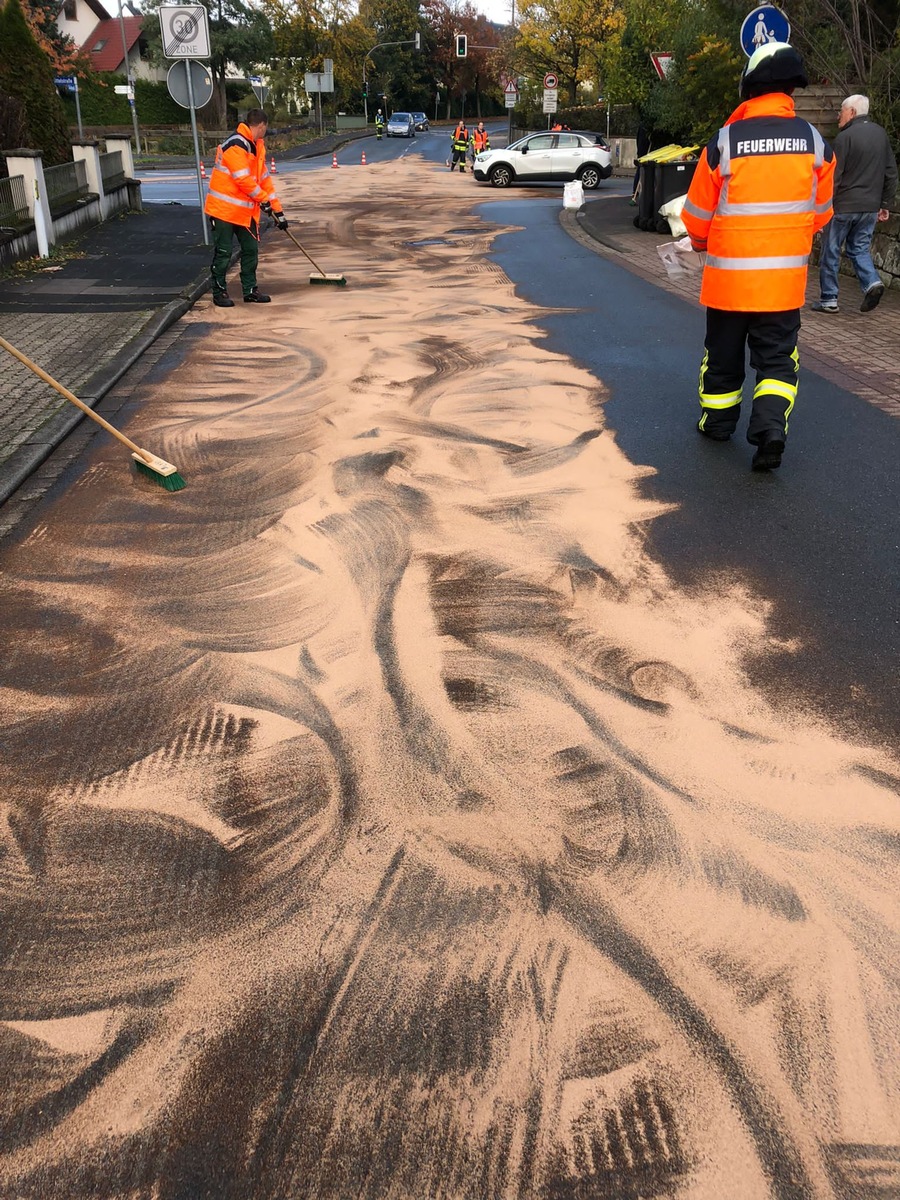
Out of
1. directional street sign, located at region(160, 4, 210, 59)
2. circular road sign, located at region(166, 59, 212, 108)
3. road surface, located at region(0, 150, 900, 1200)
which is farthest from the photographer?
circular road sign, located at region(166, 59, 212, 108)

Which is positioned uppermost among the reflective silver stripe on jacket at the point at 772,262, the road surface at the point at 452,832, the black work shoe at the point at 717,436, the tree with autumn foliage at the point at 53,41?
the tree with autumn foliage at the point at 53,41

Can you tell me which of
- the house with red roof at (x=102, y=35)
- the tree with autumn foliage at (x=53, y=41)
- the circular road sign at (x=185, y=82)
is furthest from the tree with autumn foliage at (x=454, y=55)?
the circular road sign at (x=185, y=82)

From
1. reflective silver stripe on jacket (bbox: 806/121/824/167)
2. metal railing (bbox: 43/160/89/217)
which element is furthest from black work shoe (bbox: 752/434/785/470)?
metal railing (bbox: 43/160/89/217)

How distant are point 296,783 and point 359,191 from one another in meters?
26.4

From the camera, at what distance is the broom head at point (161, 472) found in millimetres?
5461

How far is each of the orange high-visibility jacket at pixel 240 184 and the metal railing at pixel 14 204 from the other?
3776mm

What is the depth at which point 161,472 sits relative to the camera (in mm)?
5465

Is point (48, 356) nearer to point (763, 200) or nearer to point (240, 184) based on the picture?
point (240, 184)

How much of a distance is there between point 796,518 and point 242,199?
8.11 metres

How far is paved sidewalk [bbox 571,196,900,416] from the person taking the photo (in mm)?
7395

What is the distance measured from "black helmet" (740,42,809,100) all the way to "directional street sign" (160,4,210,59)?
36.8ft

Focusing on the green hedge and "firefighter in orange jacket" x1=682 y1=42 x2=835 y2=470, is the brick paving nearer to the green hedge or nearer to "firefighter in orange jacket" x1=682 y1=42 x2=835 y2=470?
"firefighter in orange jacket" x1=682 y1=42 x2=835 y2=470

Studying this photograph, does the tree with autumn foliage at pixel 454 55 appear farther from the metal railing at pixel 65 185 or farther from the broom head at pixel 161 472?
the broom head at pixel 161 472

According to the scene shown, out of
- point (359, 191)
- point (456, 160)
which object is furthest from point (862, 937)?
point (456, 160)
